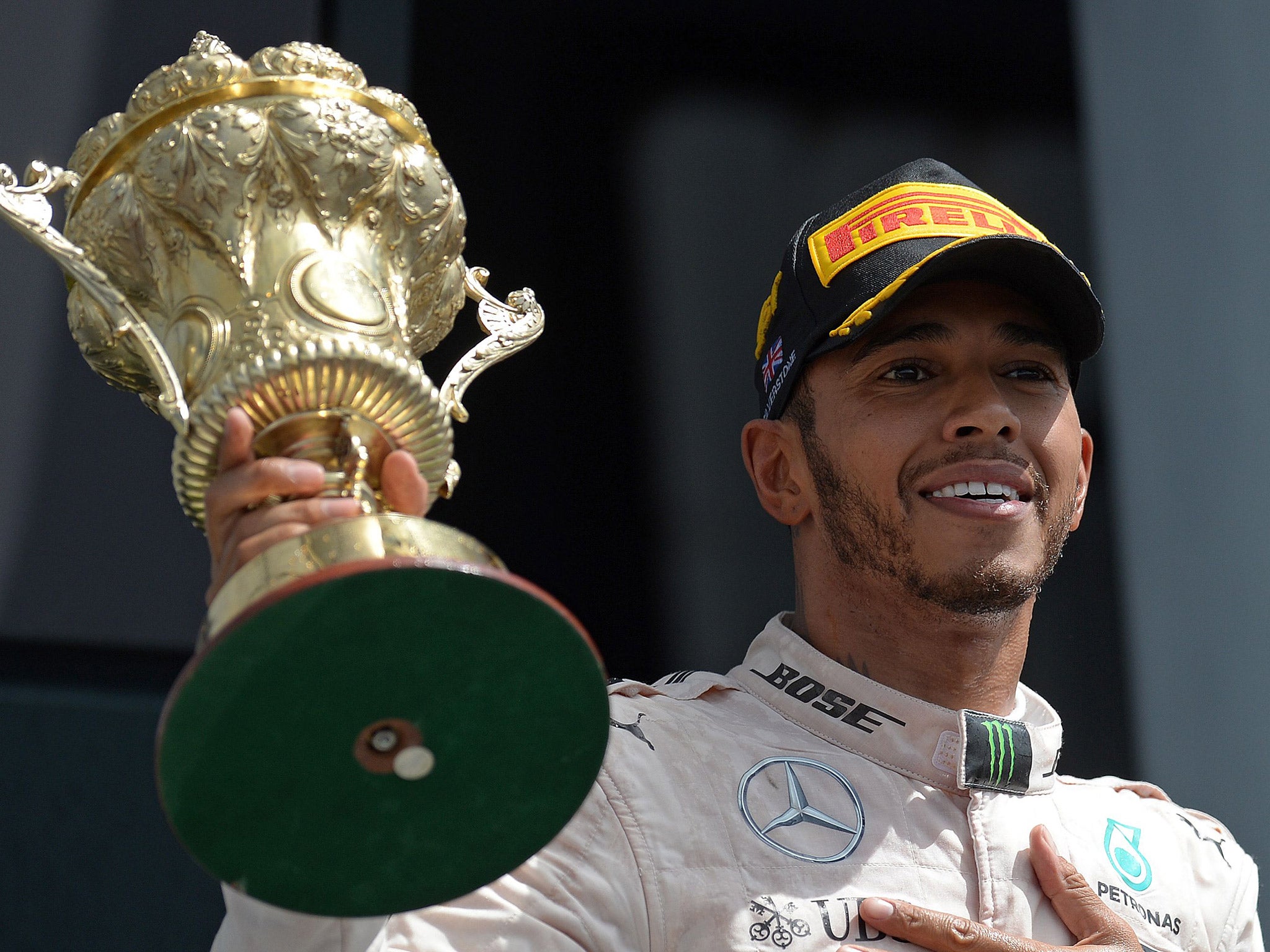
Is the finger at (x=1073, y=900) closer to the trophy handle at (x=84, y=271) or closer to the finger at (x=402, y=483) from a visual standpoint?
the finger at (x=402, y=483)

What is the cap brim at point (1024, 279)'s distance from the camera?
1902 millimetres

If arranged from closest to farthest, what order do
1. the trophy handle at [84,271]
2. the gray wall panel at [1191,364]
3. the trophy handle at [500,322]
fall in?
1. the trophy handle at [84,271]
2. the trophy handle at [500,322]
3. the gray wall panel at [1191,364]

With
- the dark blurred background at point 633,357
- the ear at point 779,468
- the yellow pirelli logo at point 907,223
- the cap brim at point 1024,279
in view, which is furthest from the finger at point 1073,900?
the dark blurred background at point 633,357

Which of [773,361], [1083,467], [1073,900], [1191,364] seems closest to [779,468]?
[773,361]

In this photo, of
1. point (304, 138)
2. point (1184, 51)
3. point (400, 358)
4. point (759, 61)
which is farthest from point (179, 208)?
point (1184, 51)

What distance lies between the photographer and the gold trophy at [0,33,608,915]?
1058mm

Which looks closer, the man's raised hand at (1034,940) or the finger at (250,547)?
the finger at (250,547)

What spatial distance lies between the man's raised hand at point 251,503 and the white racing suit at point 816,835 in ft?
1.40

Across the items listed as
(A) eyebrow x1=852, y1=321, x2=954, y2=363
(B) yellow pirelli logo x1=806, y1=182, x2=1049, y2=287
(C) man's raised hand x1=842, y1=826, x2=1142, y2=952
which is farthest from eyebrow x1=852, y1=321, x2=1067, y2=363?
(C) man's raised hand x1=842, y1=826, x2=1142, y2=952

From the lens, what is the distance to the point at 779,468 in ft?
7.00

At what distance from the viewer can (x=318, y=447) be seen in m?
1.23

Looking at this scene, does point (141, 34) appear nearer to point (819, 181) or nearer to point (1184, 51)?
point (819, 181)

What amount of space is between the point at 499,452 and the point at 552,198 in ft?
1.71

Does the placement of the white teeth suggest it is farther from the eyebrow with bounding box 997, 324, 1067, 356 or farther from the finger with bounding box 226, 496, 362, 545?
the finger with bounding box 226, 496, 362, 545
